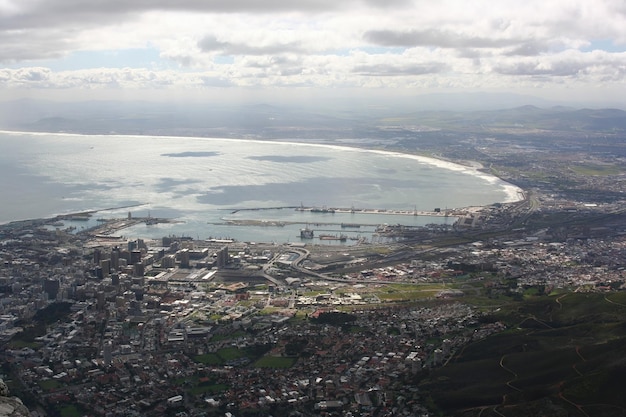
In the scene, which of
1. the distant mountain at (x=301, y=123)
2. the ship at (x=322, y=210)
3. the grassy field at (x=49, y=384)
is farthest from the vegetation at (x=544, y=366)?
the distant mountain at (x=301, y=123)

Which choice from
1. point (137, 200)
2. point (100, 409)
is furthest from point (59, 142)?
point (100, 409)

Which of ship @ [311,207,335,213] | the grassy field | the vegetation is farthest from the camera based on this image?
ship @ [311,207,335,213]

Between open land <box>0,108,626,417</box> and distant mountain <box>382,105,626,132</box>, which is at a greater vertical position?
distant mountain <box>382,105,626,132</box>

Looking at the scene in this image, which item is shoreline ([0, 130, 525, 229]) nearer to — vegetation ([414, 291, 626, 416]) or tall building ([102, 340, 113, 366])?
tall building ([102, 340, 113, 366])

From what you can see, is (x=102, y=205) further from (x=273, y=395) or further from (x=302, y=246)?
(x=273, y=395)

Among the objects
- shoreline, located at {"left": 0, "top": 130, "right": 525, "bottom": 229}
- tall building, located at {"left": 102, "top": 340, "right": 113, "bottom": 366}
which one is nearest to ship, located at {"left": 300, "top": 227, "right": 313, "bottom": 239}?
shoreline, located at {"left": 0, "top": 130, "right": 525, "bottom": 229}

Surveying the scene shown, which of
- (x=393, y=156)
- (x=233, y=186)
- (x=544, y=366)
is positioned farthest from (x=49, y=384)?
(x=393, y=156)

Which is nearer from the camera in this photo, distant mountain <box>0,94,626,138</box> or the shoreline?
the shoreline
